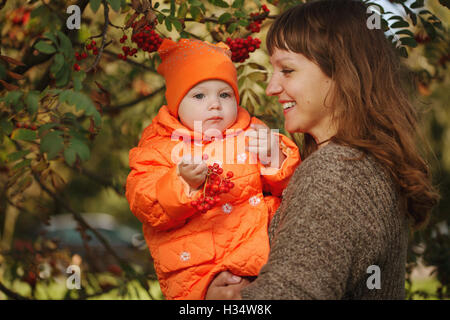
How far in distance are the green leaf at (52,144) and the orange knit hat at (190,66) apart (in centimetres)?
54

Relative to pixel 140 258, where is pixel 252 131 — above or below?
above

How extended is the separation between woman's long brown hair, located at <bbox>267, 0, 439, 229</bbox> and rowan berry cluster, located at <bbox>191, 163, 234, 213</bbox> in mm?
382

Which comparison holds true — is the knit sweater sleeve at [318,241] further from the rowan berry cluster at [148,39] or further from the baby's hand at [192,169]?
the rowan berry cluster at [148,39]

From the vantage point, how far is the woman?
119 cm

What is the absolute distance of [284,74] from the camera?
1481mm

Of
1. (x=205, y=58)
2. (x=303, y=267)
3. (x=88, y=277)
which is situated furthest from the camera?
(x=88, y=277)

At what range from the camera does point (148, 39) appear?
1956 mm

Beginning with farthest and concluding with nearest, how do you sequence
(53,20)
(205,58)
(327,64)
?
(53,20) < (205,58) < (327,64)

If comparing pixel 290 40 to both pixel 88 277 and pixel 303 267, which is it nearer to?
pixel 303 267

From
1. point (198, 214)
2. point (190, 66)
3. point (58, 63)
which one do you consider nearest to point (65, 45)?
point (58, 63)

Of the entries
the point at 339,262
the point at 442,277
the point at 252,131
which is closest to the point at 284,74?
the point at 252,131

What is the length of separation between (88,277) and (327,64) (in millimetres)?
2388

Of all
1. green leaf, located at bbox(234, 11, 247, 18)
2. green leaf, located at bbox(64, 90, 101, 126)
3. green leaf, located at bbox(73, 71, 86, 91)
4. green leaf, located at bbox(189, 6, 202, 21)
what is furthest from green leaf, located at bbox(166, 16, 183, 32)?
green leaf, located at bbox(64, 90, 101, 126)

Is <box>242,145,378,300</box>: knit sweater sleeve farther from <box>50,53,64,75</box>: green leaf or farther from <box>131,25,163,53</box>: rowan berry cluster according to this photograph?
<box>131,25,163,53</box>: rowan berry cluster
